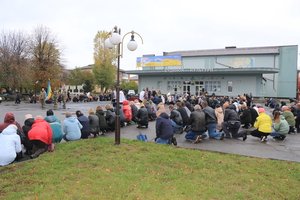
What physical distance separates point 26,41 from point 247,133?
46.8 m

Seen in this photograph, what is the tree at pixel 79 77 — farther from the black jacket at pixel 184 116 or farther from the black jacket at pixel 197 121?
the black jacket at pixel 197 121

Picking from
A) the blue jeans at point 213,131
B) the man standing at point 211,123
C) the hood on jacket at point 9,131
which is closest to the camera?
the hood on jacket at point 9,131

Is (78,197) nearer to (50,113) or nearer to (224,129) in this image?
(50,113)

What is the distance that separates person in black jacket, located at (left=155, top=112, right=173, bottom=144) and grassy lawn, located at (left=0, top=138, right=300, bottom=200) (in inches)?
44.1

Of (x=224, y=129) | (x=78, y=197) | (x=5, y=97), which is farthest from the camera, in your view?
(x=5, y=97)

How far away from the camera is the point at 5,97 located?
41562 mm

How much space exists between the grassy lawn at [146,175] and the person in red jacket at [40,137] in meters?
0.48

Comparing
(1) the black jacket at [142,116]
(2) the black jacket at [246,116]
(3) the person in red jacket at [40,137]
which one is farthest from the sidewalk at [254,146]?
(3) the person in red jacket at [40,137]

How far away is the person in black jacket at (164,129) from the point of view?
1010 cm

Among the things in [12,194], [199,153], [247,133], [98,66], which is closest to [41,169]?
[12,194]

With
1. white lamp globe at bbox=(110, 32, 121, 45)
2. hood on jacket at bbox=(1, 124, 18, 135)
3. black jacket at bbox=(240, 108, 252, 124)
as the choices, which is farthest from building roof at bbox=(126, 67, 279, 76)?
hood on jacket at bbox=(1, 124, 18, 135)

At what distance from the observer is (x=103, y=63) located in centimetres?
5969

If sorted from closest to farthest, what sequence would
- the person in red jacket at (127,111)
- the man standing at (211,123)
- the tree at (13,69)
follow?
the man standing at (211,123), the person in red jacket at (127,111), the tree at (13,69)

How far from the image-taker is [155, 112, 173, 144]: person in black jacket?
398 inches
